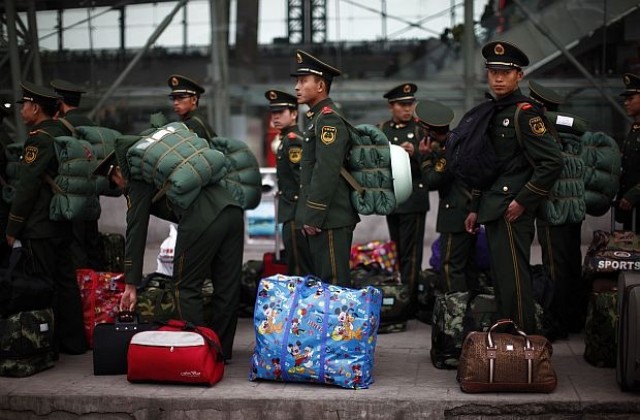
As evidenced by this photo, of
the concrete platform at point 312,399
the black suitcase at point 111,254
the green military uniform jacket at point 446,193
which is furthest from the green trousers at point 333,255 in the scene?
the black suitcase at point 111,254

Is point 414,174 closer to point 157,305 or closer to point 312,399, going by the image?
point 157,305

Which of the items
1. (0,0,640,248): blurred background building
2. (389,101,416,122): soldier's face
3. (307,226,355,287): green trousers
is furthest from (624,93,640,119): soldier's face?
(0,0,640,248): blurred background building

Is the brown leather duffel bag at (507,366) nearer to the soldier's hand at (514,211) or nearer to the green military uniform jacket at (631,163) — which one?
the soldier's hand at (514,211)

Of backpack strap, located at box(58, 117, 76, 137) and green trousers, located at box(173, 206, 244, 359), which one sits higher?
backpack strap, located at box(58, 117, 76, 137)

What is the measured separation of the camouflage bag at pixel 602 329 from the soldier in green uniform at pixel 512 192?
1.82ft

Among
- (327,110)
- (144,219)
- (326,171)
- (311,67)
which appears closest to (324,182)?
(326,171)

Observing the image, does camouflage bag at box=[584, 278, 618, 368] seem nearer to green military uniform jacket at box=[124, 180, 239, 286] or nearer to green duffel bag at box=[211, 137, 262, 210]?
green military uniform jacket at box=[124, 180, 239, 286]

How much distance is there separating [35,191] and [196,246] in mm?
1394

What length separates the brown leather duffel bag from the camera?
6.41 metres

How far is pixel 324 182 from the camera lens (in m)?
7.20

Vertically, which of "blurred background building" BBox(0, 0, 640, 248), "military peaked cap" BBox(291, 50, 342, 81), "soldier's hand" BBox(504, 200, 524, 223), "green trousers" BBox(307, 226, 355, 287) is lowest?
"green trousers" BBox(307, 226, 355, 287)

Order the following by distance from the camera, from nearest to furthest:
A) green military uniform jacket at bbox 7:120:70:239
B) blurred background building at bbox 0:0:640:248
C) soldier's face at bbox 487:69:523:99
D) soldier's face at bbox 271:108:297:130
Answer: soldier's face at bbox 487:69:523:99
green military uniform jacket at bbox 7:120:70:239
soldier's face at bbox 271:108:297:130
blurred background building at bbox 0:0:640:248

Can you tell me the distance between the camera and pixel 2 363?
7266 mm

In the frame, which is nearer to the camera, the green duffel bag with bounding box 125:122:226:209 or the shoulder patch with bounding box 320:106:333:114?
the green duffel bag with bounding box 125:122:226:209
